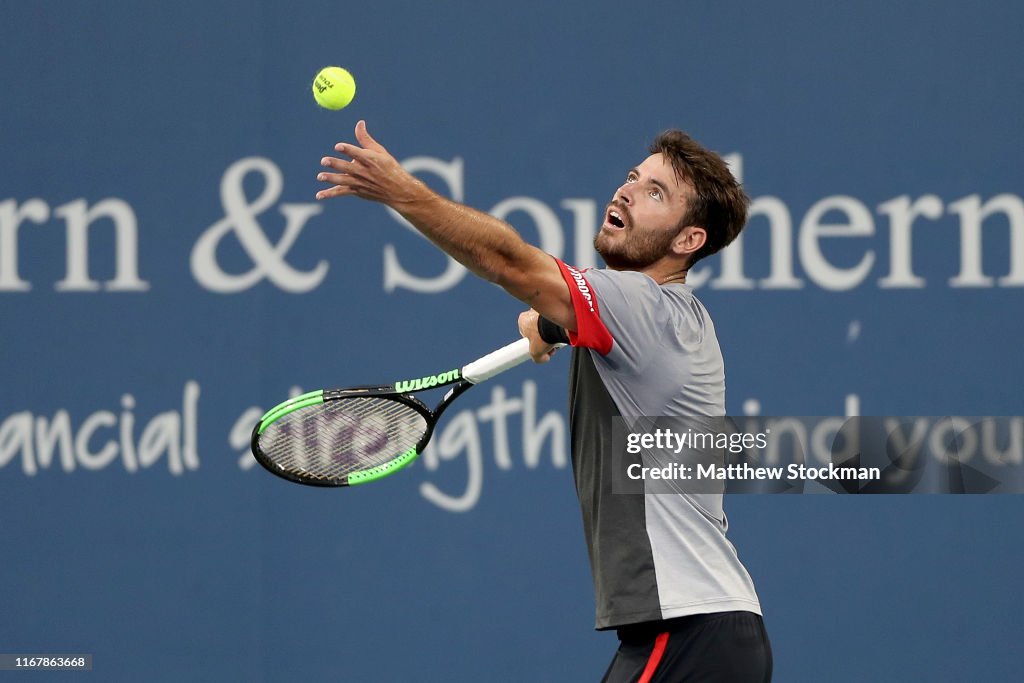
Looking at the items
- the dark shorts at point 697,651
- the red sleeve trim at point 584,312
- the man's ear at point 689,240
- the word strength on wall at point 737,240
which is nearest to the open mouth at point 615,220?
the man's ear at point 689,240

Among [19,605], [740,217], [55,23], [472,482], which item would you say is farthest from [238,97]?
[740,217]

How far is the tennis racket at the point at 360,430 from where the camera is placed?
138 inches

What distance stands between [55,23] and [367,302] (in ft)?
4.69

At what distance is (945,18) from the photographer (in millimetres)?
4820

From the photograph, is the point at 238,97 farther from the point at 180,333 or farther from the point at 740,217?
the point at 740,217

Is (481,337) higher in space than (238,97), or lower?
lower

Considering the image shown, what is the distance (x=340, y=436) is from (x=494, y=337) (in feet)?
4.19

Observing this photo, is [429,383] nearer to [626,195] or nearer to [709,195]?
[626,195]

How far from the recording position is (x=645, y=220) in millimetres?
3156

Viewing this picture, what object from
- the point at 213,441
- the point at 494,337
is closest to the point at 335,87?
the point at 494,337

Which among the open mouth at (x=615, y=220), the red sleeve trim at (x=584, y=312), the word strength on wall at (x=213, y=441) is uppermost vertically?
the open mouth at (x=615, y=220)

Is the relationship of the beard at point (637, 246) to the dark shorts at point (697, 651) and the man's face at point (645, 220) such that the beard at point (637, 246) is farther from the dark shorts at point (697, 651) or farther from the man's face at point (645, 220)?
the dark shorts at point (697, 651)

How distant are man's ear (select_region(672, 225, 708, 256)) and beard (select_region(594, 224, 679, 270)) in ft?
0.04

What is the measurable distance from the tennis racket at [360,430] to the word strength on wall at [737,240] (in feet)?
4.08
